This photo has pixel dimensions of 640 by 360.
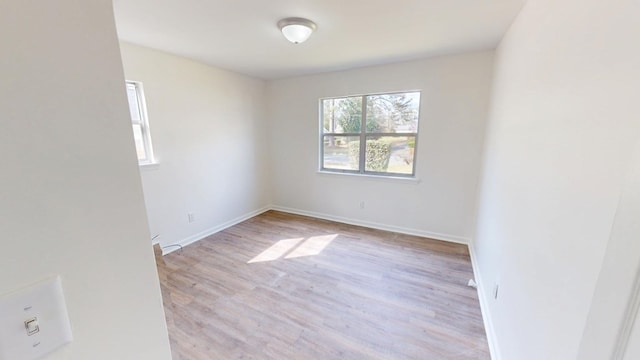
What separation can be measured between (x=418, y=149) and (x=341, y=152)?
1189mm

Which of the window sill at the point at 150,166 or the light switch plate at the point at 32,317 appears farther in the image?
the window sill at the point at 150,166

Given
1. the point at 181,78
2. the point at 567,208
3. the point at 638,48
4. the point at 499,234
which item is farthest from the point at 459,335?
the point at 181,78

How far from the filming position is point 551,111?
1.17m

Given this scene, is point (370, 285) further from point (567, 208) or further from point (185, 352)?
point (567, 208)

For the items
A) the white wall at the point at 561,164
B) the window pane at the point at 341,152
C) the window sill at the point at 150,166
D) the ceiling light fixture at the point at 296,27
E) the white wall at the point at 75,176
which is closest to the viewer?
the white wall at the point at 75,176

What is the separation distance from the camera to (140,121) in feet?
9.18

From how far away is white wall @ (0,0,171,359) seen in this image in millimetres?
340

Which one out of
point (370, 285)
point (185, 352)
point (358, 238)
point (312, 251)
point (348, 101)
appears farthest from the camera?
point (348, 101)

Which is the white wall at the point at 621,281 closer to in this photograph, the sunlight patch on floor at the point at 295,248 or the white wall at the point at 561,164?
the white wall at the point at 561,164

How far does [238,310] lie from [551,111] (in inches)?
96.3

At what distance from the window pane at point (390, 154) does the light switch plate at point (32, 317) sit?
11.6 feet

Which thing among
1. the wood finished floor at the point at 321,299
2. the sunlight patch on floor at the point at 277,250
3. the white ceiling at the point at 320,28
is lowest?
the wood finished floor at the point at 321,299

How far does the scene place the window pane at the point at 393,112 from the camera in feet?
11.1

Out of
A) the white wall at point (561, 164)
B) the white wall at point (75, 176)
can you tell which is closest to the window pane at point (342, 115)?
the white wall at point (561, 164)
